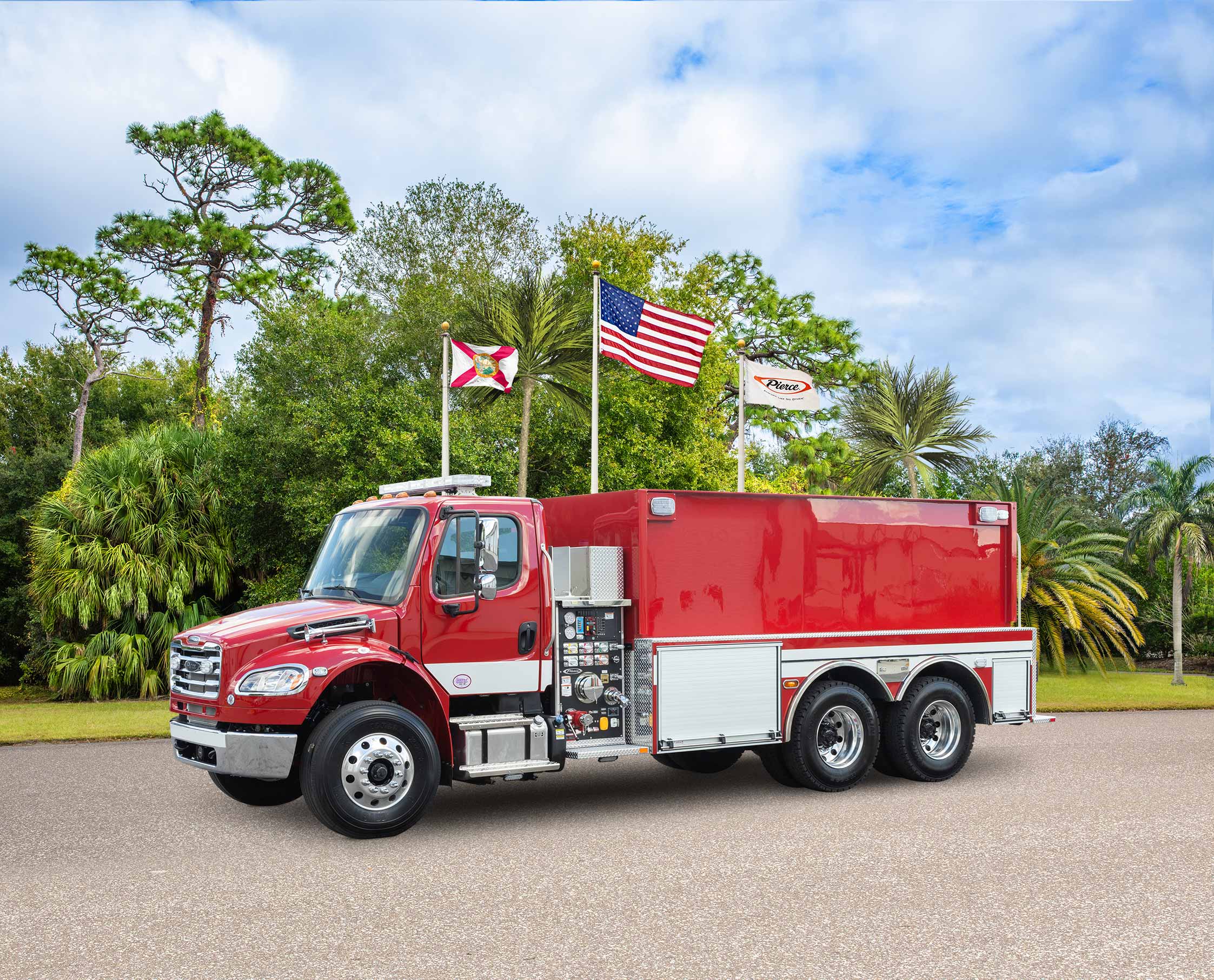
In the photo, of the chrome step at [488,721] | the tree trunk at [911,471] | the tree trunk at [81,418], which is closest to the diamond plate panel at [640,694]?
the chrome step at [488,721]

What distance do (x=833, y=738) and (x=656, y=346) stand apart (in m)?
8.00

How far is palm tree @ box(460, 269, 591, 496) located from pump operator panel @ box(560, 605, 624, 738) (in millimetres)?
9885

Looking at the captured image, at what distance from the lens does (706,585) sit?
10.1 m

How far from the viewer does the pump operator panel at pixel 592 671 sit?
9.62m

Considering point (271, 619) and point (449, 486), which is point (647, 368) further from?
point (271, 619)

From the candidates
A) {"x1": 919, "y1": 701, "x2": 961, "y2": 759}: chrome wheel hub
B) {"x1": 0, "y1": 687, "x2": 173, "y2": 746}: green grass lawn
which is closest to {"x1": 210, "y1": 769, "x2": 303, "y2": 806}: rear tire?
{"x1": 0, "y1": 687, "x2": 173, "y2": 746}: green grass lawn

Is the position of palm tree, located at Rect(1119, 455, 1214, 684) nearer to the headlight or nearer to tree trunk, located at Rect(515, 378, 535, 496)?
tree trunk, located at Rect(515, 378, 535, 496)

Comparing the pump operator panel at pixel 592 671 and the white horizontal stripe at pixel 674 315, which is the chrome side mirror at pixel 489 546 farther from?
the white horizontal stripe at pixel 674 315

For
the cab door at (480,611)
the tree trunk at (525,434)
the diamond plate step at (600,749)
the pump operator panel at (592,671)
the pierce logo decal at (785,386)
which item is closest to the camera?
the cab door at (480,611)

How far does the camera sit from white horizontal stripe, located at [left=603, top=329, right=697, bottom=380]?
56.6ft

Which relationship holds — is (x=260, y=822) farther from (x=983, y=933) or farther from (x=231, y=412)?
(x=231, y=412)

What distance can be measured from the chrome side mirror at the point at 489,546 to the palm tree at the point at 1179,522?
20.3 m

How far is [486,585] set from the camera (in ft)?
30.1

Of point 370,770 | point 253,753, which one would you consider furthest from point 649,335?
point 253,753
